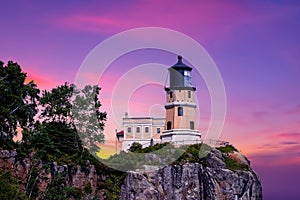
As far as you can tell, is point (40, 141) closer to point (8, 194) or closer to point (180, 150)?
point (8, 194)

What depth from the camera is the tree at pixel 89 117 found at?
54.7 metres

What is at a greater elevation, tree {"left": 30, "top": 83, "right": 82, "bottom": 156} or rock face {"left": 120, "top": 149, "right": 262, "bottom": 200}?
tree {"left": 30, "top": 83, "right": 82, "bottom": 156}

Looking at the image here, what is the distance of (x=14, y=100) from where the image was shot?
159 feet

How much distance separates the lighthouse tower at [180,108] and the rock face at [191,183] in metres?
8.95

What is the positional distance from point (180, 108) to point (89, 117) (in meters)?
14.8

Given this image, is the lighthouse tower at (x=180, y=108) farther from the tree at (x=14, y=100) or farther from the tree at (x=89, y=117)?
the tree at (x=14, y=100)

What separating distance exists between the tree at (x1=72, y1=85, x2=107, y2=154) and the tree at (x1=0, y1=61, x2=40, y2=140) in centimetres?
516

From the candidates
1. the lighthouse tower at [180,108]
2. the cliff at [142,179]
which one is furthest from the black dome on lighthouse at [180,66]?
the cliff at [142,179]

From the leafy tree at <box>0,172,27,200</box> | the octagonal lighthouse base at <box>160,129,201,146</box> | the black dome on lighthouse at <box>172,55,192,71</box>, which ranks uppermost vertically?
the black dome on lighthouse at <box>172,55,192,71</box>

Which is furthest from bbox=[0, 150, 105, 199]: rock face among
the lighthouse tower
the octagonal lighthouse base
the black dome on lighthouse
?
the black dome on lighthouse

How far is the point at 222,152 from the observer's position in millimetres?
59281

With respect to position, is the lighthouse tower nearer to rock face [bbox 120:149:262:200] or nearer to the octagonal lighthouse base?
the octagonal lighthouse base

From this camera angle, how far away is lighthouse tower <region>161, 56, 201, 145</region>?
64875mm

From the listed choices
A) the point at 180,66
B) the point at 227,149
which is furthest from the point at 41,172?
the point at 180,66
